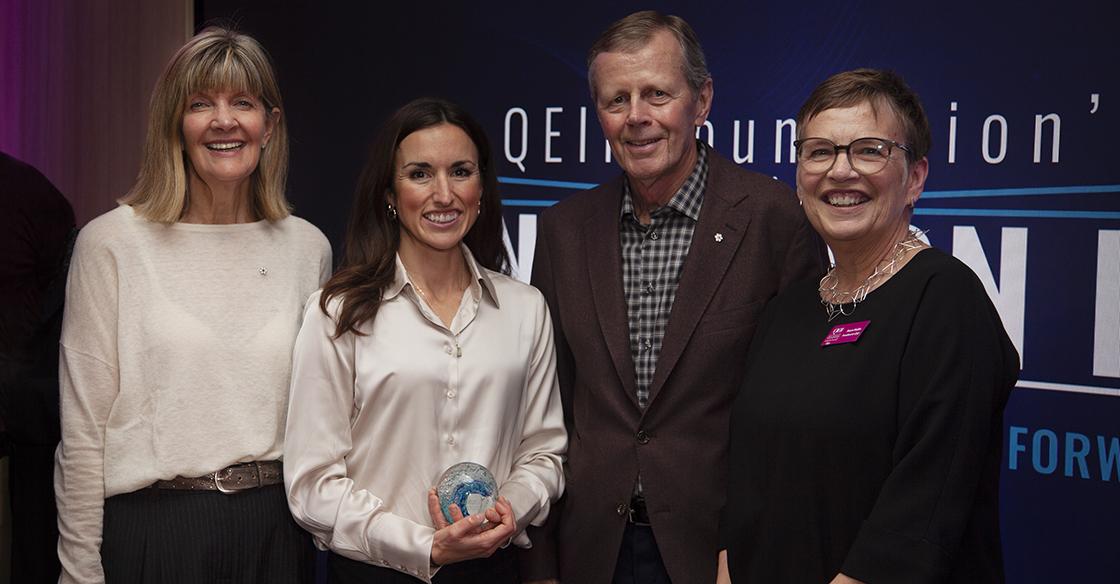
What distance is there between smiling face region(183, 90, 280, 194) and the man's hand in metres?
1.01

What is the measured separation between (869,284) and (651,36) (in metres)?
0.90

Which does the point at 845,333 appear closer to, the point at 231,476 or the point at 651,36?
the point at 651,36

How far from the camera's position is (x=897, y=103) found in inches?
93.4

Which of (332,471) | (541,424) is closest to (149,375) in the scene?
(332,471)

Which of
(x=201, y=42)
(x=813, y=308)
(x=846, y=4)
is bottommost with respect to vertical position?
(x=813, y=308)

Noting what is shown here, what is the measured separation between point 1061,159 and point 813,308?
1.64m

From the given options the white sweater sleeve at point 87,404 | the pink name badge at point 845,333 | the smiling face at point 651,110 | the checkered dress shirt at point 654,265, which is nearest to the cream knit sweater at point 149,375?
the white sweater sleeve at point 87,404

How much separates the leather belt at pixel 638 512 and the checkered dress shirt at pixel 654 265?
9.6 inches

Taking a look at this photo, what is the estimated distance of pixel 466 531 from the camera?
2.49 metres

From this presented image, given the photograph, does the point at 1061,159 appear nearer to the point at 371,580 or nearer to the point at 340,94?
Answer: the point at 371,580

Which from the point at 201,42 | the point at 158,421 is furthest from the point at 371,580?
the point at 201,42

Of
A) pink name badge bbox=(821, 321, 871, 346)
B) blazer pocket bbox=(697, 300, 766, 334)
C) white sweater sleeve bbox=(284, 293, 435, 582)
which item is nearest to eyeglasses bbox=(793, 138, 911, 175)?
pink name badge bbox=(821, 321, 871, 346)

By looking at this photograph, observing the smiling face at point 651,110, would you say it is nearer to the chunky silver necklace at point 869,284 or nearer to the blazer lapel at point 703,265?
the blazer lapel at point 703,265

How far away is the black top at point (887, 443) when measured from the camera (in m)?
2.13
